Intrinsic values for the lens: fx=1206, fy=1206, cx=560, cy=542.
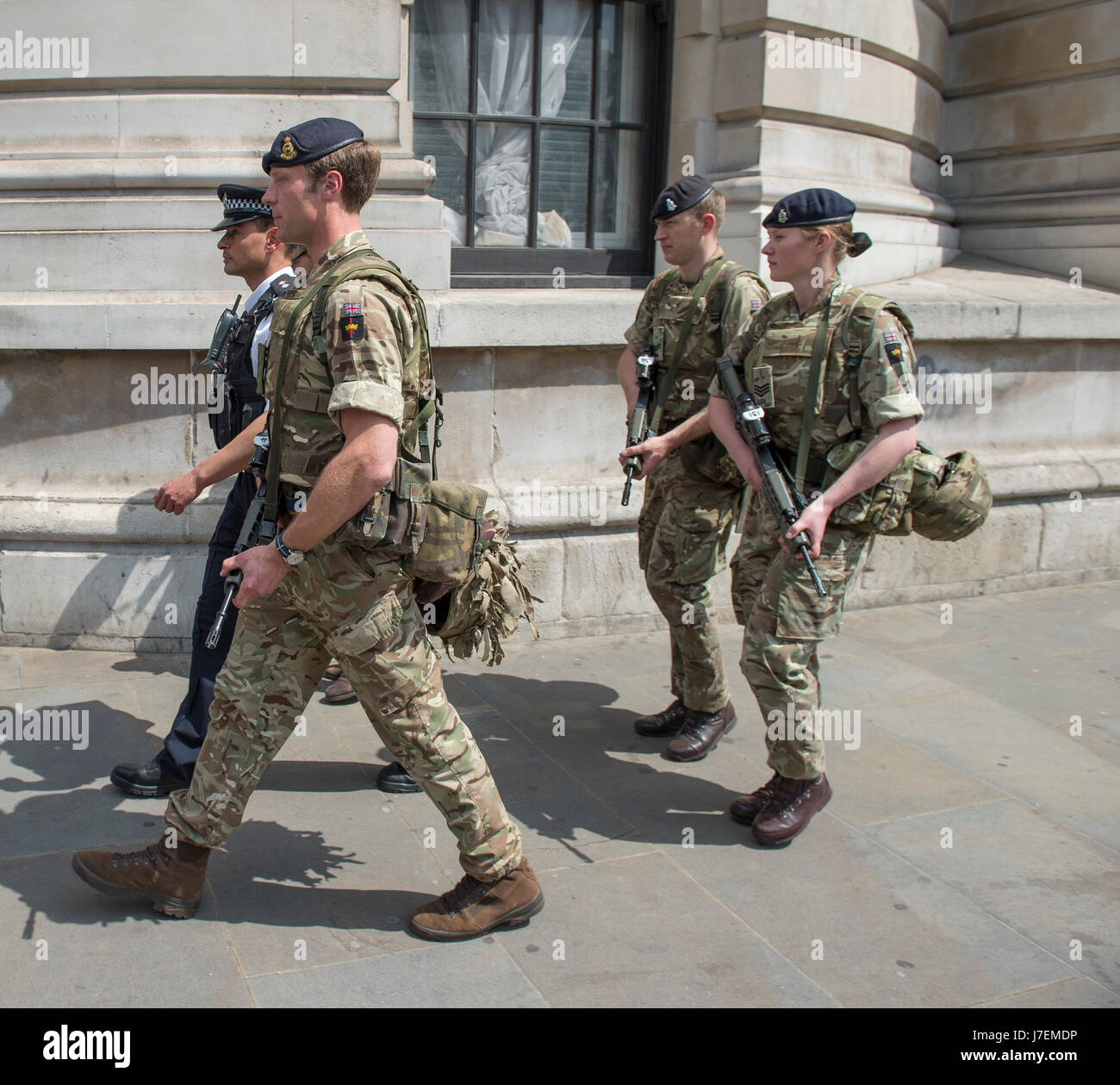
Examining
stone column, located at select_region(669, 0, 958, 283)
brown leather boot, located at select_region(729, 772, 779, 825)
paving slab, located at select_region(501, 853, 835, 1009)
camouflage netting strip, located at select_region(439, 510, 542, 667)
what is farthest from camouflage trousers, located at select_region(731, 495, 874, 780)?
stone column, located at select_region(669, 0, 958, 283)

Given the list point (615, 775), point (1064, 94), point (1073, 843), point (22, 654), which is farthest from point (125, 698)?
point (1064, 94)

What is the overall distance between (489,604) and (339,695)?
1.55 metres

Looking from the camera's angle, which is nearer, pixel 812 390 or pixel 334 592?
pixel 334 592

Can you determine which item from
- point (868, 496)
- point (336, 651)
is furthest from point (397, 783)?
point (868, 496)

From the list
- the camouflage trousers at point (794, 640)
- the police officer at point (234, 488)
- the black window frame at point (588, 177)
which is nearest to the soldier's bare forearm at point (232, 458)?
the police officer at point (234, 488)

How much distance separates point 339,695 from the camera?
5.23m

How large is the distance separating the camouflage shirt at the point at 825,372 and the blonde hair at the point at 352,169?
1.50m

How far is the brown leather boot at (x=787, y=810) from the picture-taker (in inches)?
160

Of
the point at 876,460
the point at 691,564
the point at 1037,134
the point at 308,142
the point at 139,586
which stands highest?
the point at 1037,134

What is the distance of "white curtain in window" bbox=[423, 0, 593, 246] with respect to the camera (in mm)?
6805

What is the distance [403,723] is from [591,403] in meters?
3.38

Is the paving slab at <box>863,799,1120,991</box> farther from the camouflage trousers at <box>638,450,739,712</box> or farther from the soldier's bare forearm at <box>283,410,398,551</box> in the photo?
the soldier's bare forearm at <box>283,410,398,551</box>

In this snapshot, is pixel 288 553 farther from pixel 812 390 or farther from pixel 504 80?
pixel 504 80
